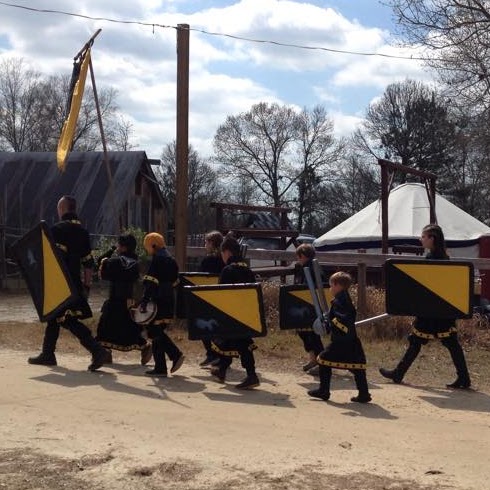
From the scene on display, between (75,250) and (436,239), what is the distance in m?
3.93

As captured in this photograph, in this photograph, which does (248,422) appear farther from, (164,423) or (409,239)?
(409,239)

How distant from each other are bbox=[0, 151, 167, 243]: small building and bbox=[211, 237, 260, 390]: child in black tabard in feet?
61.1

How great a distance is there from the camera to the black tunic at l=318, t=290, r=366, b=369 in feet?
24.5

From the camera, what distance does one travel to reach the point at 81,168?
1160 inches

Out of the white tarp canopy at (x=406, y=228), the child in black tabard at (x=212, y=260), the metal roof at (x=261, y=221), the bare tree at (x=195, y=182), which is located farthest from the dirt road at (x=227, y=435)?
the bare tree at (x=195, y=182)

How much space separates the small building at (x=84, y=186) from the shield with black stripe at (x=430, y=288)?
18924 millimetres

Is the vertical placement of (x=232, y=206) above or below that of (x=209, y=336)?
above

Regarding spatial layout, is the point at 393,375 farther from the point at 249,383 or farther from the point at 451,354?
the point at 249,383

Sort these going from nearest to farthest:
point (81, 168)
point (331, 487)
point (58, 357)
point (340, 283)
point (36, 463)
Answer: point (331, 487), point (36, 463), point (340, 283), point (58, 357), point (81, 168)

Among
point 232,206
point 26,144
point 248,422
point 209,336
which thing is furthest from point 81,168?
point 26,144

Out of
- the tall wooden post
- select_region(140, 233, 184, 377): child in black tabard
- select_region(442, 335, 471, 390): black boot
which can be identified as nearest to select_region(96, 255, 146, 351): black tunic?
select_region(140, 233, 184, 377): child in black tabard

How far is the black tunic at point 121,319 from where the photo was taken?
29.3 feet

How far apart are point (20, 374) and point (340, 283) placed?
3476 mm

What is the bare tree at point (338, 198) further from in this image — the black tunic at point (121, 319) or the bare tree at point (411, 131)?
the black tunic at point (121, 319)
